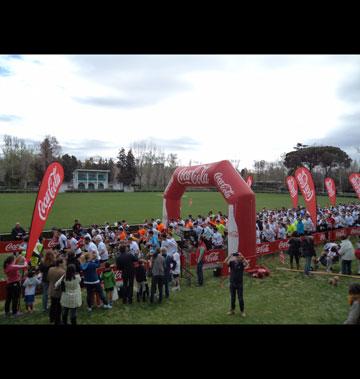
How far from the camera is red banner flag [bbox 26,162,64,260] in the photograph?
27.6ft

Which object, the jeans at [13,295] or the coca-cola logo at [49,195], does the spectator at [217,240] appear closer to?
the coca-cola logo at [49,195]

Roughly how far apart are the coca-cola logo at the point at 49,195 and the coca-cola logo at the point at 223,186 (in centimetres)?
638

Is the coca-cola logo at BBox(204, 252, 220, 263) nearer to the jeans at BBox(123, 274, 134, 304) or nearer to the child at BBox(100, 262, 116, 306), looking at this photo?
the jeans at BBox(123, 274, 134, 304)

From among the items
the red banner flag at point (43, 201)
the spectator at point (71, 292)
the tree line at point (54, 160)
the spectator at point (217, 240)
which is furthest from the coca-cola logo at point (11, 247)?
the tree line at point (54, 160)

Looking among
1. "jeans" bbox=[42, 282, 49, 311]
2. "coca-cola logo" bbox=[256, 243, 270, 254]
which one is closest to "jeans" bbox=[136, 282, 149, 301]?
"jeans" bbox=[42, 282, 49, 311]

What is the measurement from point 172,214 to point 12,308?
10445mm

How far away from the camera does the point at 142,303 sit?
30.2 feet

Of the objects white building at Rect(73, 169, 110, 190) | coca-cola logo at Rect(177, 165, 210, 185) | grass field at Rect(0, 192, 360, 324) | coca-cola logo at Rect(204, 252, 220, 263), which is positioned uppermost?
white building at Rect(73, 169, 110, 190)

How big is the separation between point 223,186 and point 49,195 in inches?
269

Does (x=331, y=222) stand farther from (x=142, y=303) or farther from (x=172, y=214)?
(x=142, y=303)

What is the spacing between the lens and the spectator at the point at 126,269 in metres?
8.81

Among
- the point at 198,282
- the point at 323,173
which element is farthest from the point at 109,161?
the point at 198,282

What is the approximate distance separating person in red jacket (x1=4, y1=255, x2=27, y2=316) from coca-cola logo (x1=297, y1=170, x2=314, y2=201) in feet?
38.4

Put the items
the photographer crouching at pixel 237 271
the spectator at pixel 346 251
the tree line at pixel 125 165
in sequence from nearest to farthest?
the photographer crouching at pixel 237 271
the spectator at pixel 346 251
the tree line at pixel 125 165
